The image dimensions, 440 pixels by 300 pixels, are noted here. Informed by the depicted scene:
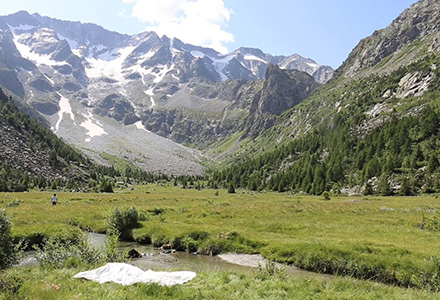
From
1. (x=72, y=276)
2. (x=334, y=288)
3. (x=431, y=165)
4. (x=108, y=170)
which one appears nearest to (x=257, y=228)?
(x=334, y=288)

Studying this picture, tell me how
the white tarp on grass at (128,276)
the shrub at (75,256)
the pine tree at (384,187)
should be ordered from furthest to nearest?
the pine tree at (384,187), the shrub at (75,256), the white tarp on grass at (128,276)

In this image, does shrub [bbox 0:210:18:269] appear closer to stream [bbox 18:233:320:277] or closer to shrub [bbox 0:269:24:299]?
shrub [bbox 0:269:24:299]

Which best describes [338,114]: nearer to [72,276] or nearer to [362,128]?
[362,128]

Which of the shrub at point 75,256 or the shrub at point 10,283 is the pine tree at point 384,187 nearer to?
the shrub at point 75,256

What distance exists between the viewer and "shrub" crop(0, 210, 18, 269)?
15500mm

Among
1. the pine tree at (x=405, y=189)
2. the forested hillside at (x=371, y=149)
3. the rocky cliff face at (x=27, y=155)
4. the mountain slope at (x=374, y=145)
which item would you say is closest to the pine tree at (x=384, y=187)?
the forested hillside at (x=371, y=149)

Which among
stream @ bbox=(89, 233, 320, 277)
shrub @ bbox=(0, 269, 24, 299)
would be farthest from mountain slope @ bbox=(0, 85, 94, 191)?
shrub @ bbox=(0, 269, 24, 299)

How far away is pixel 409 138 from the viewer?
101m

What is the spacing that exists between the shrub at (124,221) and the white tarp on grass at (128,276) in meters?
18.5

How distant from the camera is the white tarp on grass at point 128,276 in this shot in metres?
13.4

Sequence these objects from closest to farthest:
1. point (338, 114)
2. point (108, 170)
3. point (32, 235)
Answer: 1. point (32, 235)
2. point (338, 114)
3. point (108, 170)

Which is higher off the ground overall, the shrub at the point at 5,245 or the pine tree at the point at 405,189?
the pine tree at the point at 405,189

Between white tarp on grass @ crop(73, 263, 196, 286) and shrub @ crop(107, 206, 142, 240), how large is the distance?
727 inches

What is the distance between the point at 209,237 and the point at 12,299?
19.7 m
